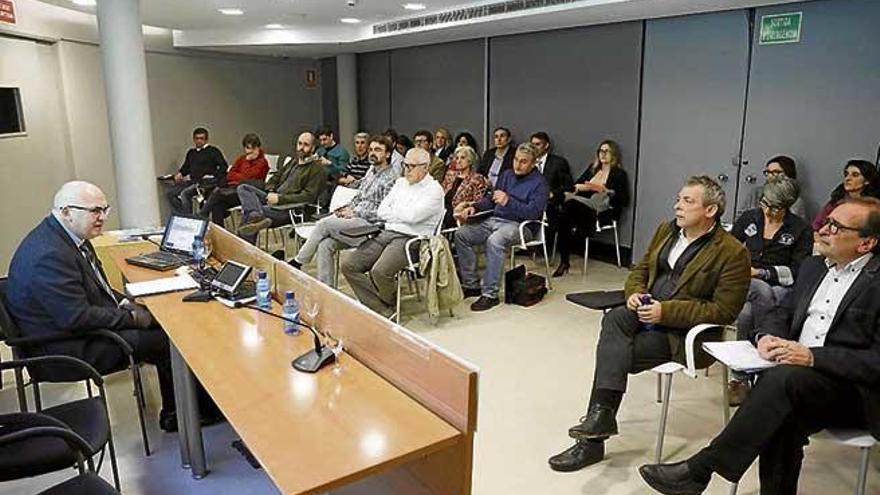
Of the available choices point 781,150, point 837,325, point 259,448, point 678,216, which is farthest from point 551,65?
point 259,448

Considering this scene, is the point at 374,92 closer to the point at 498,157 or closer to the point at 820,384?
the point at 498,157

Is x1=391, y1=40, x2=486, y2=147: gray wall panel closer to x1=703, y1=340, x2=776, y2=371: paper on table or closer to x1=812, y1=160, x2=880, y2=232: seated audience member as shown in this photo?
x1=812, y1=160, x2=880, y2=232: seated audience member

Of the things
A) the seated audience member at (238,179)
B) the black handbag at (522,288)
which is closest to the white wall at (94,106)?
the seated audience member at (238,179)

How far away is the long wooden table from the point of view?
1.52m

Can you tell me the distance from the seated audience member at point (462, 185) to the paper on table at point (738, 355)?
266 cm

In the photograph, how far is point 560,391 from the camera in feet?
10.9

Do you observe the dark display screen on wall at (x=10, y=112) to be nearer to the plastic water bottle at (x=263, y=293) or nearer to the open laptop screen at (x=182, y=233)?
the open laptop screen at (x=182, y=233)

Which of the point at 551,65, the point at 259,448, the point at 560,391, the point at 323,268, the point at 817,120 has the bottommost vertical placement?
the point at 560,391

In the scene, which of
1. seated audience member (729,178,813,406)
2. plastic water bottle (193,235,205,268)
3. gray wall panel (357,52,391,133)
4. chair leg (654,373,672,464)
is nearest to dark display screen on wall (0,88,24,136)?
plastic water bottle (193,235,205,268)

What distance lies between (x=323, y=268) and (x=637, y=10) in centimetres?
315

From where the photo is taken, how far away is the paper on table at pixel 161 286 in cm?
280

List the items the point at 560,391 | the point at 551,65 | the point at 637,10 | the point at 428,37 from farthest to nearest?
1. the point at 428,37
2. the point at 551,65
3. the point at 637,10
4. the point at 560,391

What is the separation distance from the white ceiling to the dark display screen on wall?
0.89 meters

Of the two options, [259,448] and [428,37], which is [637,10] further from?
[259,448]
